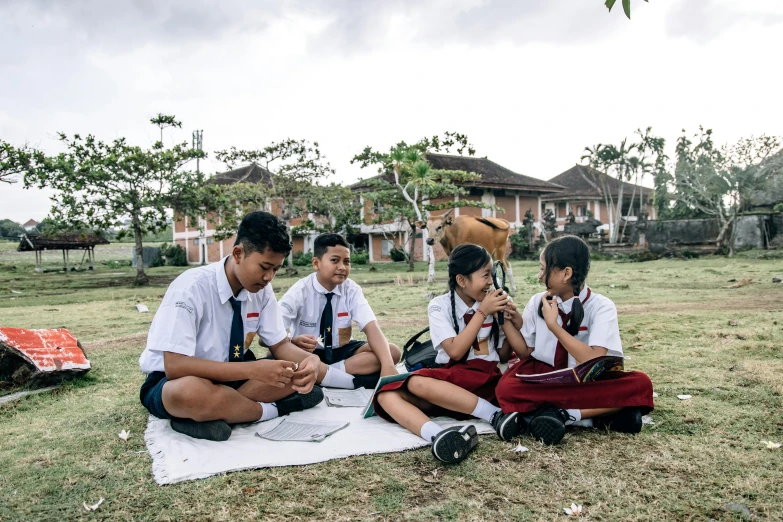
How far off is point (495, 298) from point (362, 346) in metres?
1.64

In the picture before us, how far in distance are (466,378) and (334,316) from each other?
1495mm

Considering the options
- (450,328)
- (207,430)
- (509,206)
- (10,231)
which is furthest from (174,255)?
(450,328)

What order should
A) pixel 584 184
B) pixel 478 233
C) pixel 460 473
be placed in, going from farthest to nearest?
1. pixel 584 184
2. pixel 478 233
3. pixel 460 473

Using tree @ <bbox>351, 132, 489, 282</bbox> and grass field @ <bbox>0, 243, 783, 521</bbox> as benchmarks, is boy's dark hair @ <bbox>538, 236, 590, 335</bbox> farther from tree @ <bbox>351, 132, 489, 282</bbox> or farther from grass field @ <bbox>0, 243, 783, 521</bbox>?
tree @ <bbox>351, 132, 489, 282</bbox>

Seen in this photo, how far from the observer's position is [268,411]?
143 inches

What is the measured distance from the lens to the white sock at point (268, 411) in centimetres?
361

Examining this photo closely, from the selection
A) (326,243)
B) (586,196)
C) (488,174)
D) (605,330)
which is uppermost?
(488,174)

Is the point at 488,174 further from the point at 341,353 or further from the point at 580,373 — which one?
the point at 580,373

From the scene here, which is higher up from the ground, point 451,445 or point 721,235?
point 721,235

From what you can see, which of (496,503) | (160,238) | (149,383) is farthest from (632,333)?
(160,238)

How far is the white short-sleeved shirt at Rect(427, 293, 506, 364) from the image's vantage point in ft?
12.1

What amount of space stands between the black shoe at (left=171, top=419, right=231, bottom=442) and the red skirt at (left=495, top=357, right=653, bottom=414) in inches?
62.9

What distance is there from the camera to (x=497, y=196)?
31688mm

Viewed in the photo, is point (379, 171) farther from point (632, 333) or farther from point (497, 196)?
point (632, 333)
